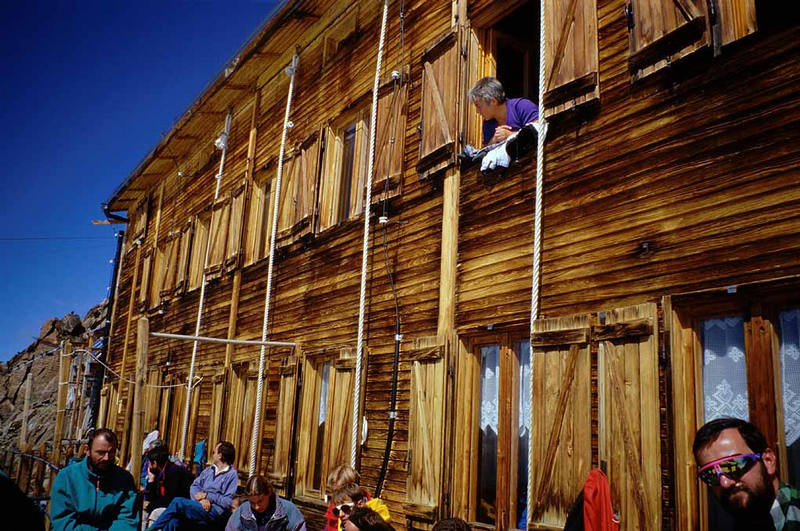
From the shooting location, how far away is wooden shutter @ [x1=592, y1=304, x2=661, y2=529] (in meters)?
4.45

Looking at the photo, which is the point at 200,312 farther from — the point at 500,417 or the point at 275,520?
the point at 500,417

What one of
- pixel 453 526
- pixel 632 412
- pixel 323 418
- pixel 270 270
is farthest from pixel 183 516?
pixel 270 270

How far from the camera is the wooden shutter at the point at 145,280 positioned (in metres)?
17.8

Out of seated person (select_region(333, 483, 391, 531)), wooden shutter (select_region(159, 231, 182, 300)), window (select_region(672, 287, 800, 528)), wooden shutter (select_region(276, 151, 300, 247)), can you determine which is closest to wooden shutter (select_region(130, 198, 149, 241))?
wooden shutter (select_region(159, 231, 182, 300))

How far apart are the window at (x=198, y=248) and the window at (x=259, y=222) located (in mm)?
2380

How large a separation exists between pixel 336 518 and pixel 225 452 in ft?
8.03

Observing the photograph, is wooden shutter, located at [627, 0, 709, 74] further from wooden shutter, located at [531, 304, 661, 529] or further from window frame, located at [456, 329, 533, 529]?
window frame, located at [456, 329, 533, 529]

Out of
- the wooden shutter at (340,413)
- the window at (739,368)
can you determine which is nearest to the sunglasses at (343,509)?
the wooden shutter at (340,413)

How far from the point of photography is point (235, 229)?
41.2 feet

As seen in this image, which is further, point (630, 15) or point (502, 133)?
point (502, 133)

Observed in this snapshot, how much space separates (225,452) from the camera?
25.2 ft

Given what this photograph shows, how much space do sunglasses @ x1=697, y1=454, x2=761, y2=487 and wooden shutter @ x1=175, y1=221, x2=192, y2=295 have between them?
44.4ft

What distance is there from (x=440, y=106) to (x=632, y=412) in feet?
13.4

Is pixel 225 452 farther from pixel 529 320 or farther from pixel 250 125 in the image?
pixel 250 125
